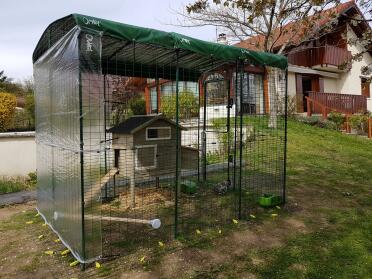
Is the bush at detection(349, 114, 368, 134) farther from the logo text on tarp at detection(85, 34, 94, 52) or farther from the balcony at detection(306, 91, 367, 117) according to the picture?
the logo text on tarp at detection(85, 34, 94, 52)

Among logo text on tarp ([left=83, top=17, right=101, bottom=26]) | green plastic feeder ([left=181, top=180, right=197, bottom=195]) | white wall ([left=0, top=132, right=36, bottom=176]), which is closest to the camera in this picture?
logo text on tarp ([left=83, top=17, right=101, bottom=26])

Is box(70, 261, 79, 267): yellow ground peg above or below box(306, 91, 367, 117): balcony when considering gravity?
→ below

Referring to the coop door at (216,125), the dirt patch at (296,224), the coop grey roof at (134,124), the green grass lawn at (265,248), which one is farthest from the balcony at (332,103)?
the coop grey roof at (134,124)

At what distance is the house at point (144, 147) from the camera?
5656 millimetres

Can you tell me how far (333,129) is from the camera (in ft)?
51.1

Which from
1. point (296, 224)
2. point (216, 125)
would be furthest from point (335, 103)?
point (296, 224)

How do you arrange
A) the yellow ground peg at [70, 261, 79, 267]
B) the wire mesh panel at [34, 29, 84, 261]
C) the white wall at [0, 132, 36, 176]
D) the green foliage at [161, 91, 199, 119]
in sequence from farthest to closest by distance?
the green foliage at [161, 91, 199, 119], the white wall at [0, 132, 36, 176], the yellow ground peg at [70, 261, 79, 267], the wire mesh panel at [34, 29, 84, 261]

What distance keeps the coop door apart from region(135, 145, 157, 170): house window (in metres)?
1.40

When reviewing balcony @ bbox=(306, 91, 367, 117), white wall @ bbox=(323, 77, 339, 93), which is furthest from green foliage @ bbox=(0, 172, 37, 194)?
white wall @ bbox=(323, 77, 339, 93)

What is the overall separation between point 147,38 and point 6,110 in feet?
25.2

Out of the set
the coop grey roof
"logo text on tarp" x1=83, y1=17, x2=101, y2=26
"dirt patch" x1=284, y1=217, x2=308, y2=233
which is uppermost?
"logo text on tarp" x1=83, y1=17, x2=101, y2=26

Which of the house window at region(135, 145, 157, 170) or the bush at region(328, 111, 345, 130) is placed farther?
the bush at region(328, 111, 345, 130)

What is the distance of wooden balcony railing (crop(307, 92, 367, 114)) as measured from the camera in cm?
1820

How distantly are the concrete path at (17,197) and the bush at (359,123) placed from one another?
547 inches
